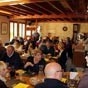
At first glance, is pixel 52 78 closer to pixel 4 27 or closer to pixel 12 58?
pixel 12 58

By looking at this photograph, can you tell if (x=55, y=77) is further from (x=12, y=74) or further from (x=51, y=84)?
(x=12, y=74)

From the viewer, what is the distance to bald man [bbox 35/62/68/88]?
2.35 meters

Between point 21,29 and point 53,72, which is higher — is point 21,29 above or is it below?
above

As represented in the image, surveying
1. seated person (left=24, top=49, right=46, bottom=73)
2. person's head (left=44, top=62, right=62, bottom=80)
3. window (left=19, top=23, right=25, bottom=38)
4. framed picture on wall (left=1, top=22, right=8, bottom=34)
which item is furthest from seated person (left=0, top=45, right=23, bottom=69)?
window (left=19, top=23, right=25, bottom=38)

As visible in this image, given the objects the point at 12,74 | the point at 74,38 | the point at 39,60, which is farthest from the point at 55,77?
the point at 74,38

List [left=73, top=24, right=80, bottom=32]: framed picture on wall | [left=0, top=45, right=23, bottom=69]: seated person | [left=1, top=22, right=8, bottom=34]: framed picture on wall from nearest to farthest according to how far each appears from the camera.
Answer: [left=0, top=45, right=23, bottom=69]: seated person < [left=1, top=22, right=8, bottom=34]: framed picture on wall < [left=73, top=24, right=80, bottom=32]: framed picture on wall

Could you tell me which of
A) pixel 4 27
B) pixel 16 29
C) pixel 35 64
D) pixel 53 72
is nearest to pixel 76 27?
pixel 16 29

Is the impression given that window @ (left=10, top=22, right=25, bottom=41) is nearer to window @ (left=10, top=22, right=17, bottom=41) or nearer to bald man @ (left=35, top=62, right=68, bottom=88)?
window @ (left=10, top=22, right=17, bottom=41)

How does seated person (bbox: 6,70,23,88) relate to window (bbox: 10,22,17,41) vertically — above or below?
below

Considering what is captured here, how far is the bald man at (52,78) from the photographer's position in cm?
235

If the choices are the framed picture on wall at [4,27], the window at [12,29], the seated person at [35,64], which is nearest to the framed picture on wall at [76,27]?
the window at [12,29]

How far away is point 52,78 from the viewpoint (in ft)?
8.25

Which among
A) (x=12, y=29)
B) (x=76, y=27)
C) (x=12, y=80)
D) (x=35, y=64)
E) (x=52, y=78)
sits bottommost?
(x=12, y=80)

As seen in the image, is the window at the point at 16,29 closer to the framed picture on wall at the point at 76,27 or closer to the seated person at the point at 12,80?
the framed picture on wall at the point at 76,27
